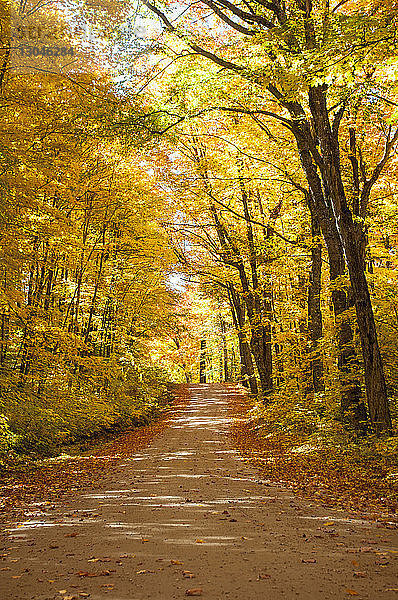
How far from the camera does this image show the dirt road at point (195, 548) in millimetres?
3475


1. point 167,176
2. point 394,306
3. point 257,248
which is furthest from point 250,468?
point 167,176

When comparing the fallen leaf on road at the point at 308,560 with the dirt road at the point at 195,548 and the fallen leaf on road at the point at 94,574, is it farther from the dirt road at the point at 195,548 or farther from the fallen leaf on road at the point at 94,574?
the fallen leaf on road at the point at 94,574

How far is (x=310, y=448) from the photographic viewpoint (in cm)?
983

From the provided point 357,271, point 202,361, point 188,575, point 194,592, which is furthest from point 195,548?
point 202,361

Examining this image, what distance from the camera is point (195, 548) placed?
14.3 feet

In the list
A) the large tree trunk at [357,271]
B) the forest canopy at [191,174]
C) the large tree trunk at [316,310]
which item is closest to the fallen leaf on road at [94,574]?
the forest canopy at [191,174]

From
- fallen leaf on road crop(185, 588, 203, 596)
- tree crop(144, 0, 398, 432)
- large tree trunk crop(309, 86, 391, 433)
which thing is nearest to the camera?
fallen leaf on road crop(185, 588, 203, 596)

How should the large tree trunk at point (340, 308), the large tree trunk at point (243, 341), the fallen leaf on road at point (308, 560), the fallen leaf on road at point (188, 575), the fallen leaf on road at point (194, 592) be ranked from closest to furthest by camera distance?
the fallen leaf on road at point (194, 592)
the fallen leaf on road at point (188, 575)
the fallen leaf on road at point (308, 560)
the large tree trunk at point (340, 308)
the large tree trunk at point (243, 341)

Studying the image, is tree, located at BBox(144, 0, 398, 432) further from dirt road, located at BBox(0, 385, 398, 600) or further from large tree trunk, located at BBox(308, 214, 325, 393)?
dirt road, located at BBox(0, 385, 398, 600)

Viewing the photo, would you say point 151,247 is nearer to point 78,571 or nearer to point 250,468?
point 250,468

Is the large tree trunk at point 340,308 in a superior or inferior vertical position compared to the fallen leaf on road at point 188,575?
superior

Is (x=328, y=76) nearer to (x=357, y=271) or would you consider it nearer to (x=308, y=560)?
(x=357, y=271)

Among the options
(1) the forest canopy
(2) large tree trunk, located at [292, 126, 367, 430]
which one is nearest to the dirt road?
(2) large tree trunk, located at [292, 126, 367, 430]

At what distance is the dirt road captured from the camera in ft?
11.4
